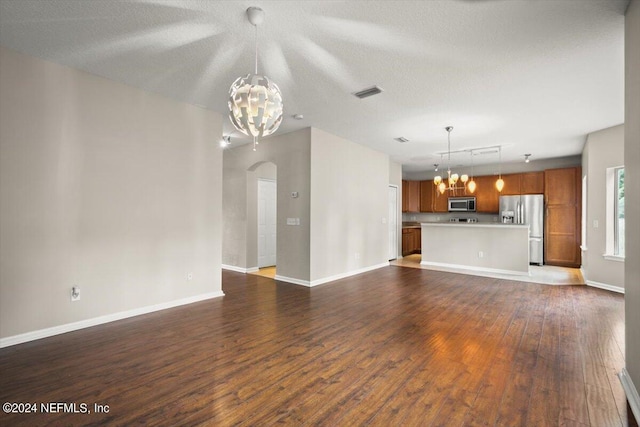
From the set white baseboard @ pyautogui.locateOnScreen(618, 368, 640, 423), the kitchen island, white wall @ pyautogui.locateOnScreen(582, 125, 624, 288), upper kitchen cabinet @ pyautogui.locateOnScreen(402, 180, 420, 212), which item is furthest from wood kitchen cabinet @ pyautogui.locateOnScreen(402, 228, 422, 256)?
white baseboard @ pyautogui.locateOnScreen(618, 368, 640, 423)

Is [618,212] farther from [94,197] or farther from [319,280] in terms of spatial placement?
[94,197]

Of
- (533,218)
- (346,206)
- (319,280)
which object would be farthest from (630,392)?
(533,218)

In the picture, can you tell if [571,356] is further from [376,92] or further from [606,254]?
[606,254]

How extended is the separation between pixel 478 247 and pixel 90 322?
7205 mm

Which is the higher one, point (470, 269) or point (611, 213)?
point (611, 213)

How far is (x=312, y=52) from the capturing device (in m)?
2.94

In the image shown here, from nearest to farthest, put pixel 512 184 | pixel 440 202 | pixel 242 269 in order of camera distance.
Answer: pixel 242 269 < pixel 512 184 < pixel 440 202

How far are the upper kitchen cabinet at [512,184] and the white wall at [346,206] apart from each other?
11.7 ft

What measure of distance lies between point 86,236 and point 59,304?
2.43 ft

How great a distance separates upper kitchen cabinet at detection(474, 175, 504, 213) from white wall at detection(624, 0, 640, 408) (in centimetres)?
702

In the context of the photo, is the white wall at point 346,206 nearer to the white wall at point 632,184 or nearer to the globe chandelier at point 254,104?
the globe chandelier at point 254,104

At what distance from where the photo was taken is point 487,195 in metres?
8.95

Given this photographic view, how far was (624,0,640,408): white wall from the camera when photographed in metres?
2.07

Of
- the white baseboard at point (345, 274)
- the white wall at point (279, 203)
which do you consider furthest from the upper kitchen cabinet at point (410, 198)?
the white wall at point (279, 203)
